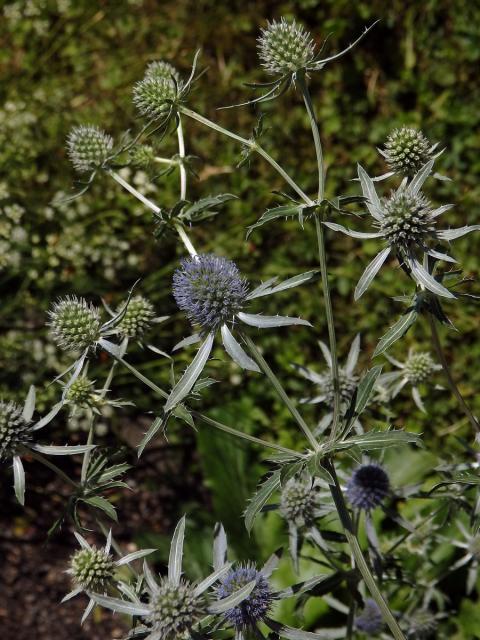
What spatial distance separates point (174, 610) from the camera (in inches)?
51.7

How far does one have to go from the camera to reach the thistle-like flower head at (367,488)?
1.80 m

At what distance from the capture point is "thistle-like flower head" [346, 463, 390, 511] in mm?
1802

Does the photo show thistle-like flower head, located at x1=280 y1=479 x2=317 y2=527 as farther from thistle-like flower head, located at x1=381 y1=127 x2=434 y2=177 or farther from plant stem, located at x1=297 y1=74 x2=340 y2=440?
thistle-like flower head, located at x1=381 y1=127 x2=434 y2=177

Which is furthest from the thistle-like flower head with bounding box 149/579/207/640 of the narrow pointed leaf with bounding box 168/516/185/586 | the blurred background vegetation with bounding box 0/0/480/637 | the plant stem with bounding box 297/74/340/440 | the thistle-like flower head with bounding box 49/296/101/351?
the blurred background vegetation with bounding box 0/0/480/637

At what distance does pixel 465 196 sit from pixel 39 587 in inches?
98.6

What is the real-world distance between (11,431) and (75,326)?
0.90 ft

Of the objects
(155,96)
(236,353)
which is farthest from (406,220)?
(155,96)

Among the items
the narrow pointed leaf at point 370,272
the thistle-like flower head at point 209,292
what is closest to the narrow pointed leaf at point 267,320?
the thistle-like flower head at point 209,292

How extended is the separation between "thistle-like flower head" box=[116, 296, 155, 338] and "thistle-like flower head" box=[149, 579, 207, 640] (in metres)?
0.58

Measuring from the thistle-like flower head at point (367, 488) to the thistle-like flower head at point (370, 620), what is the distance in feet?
1.18

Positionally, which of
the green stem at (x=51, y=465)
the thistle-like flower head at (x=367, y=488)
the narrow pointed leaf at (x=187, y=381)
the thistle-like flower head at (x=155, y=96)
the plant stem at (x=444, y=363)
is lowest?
the green stem at (x=51, y=465)

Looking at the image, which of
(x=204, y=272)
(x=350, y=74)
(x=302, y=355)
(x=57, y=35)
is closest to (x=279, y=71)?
(x=204, y=272)

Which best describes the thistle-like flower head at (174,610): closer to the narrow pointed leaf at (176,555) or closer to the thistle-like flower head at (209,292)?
the narrow pointed leaf at (176,555)

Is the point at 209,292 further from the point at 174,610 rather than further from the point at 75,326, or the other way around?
the point at 174,610
